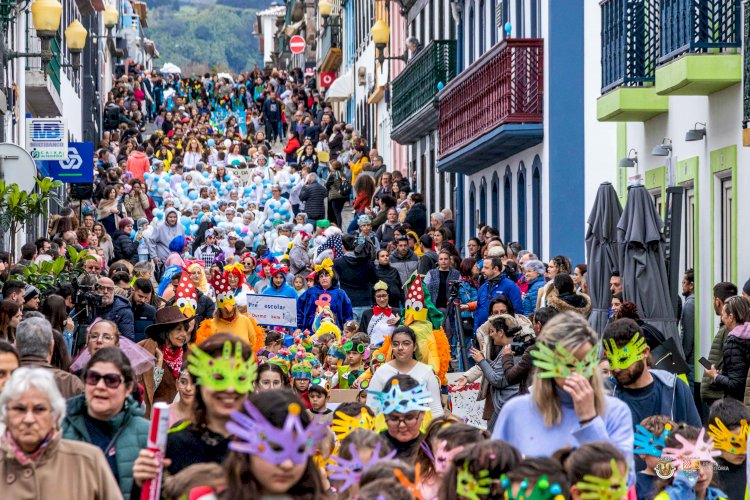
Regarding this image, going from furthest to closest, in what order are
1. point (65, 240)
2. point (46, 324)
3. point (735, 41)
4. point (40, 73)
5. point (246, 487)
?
point (40, 73) < point (65, 240) < point (735, 41) < point (46, 324) < point (246, 487)

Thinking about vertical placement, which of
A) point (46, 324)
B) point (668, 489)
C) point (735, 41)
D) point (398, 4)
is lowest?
point (668, 489)

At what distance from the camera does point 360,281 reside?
22.6 meters

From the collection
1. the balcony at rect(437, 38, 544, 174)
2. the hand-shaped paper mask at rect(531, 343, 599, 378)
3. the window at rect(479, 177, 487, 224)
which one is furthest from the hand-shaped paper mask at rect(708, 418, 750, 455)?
the window at rect(479, 177, 487, 224)

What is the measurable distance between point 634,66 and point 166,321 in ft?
31.3

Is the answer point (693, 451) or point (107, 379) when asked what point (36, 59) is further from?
point (107, 379)

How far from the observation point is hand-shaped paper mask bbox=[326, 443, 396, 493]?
731cm

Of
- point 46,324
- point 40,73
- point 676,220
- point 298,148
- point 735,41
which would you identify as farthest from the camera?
point 298,148

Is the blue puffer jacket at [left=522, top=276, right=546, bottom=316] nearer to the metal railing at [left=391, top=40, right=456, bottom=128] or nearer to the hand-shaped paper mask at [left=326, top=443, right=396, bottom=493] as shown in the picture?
the hand-shaped paper mask at [left=326, top=443, right=396, bottom=493]

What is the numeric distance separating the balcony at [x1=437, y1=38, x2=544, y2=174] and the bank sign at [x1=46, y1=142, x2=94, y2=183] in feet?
20.3

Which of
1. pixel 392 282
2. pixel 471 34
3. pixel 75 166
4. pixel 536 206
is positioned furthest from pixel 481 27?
pixel 392 282

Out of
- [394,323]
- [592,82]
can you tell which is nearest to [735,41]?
[394,323]

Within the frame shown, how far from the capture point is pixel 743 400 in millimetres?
12805

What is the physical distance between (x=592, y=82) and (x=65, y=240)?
27.3ft

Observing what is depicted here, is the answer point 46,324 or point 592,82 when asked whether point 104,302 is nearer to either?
point 46,324
